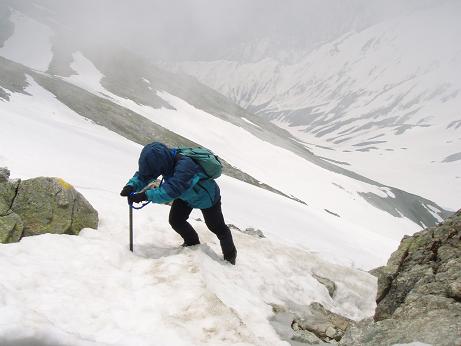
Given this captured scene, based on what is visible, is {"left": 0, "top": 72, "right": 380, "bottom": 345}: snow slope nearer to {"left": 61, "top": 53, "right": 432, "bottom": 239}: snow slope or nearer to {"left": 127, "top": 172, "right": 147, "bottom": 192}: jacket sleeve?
{"left": 127, "top": 172, "right": 147, "bottom": 192}: jacket sleeve

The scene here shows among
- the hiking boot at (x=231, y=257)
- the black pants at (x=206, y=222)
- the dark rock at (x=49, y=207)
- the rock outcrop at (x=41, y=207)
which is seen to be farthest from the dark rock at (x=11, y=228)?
the hiking boot at (x=231, y=257)

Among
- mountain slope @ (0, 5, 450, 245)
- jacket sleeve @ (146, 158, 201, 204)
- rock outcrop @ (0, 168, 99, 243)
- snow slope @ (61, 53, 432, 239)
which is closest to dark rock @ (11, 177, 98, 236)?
rock outcrop @ (0, 168, 99, 243)

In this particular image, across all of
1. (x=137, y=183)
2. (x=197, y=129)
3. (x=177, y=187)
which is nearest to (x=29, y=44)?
(x=197, y=129)

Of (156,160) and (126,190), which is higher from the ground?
(156,160)

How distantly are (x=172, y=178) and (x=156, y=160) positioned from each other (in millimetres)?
454

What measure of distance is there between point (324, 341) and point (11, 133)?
17.0 metres

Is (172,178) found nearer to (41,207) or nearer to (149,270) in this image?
(149,270)

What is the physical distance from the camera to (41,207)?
8.55m

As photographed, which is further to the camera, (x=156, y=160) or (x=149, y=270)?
(x=156, y=160)

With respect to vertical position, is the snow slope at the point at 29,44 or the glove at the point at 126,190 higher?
the snow slope at the point at 29,44

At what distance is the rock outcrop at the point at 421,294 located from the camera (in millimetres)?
4895

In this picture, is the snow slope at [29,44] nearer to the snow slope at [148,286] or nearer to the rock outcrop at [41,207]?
the rock outcrop at [41,207]

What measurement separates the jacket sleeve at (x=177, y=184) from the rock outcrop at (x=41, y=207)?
6.48 ft

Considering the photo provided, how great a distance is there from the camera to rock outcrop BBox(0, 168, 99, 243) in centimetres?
816
